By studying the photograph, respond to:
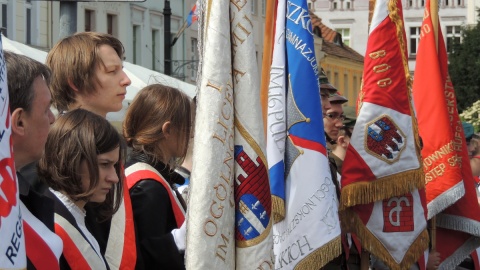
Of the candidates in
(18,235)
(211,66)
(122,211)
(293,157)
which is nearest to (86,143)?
(122,211)

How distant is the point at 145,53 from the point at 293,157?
98.4 ft

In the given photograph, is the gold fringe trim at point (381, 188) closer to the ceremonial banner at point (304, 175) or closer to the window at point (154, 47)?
the ceremonial banner at point (304, 175)

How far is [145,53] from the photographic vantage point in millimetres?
36094

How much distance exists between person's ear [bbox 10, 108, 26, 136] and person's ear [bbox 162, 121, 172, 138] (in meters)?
1.56

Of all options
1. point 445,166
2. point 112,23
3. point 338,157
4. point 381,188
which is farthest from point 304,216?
point 112,23

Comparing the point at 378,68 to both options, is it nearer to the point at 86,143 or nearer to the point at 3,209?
the point at 86,143

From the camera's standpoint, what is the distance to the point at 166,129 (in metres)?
4.69

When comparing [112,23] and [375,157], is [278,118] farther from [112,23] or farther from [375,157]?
[112,23]

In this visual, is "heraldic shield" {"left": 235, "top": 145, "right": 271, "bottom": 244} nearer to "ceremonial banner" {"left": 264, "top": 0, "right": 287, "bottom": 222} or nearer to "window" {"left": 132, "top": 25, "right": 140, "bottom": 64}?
"ceremonial banner" {"left": 264, "top": 0, "right": 287, "bottom": 222}

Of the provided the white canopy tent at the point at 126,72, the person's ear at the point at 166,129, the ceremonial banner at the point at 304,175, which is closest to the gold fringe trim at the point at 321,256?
the ceremonial banner at the point at 304,175

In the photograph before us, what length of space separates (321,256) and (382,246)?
2.35 feet

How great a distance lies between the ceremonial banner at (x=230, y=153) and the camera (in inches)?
176

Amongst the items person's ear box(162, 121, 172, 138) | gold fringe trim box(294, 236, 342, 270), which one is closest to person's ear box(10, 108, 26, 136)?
person's ear box(162, 121, 172, 138)

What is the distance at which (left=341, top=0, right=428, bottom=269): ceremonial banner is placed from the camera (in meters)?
6.79
